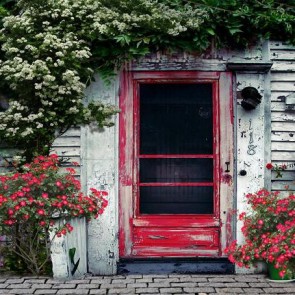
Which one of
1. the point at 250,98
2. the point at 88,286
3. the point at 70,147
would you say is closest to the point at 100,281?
the point at 88,286

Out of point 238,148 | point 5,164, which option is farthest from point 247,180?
point 5,164

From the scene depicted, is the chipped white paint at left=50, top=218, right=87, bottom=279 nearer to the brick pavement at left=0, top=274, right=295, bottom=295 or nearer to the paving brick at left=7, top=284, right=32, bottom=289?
the brick pavement at left=0, top=274, right=295, bottom=295

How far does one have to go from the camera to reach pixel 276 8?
7.18m

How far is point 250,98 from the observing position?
276 inches

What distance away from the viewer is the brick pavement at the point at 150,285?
6156 mm

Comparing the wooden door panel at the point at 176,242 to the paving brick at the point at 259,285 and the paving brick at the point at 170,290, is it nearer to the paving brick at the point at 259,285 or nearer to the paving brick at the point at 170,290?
the paving brick at the point at 259,285

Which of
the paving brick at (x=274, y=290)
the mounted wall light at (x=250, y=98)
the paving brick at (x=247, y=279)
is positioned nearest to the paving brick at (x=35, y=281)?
the paving brick at (x=247, y=279)

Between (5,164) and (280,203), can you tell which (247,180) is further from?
(5,164)

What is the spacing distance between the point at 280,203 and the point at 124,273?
222cm

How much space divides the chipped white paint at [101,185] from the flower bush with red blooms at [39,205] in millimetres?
239

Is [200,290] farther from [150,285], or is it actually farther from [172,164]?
[172,164]

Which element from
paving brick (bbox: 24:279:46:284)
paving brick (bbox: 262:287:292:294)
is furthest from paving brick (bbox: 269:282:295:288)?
paving brick (bbox: 24:279:46:284)

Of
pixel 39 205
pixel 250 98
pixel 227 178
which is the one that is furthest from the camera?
pixel 227 178

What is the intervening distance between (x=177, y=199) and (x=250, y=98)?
1.65 m
